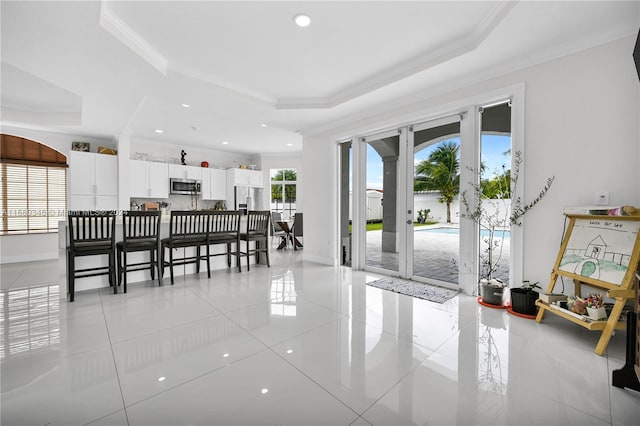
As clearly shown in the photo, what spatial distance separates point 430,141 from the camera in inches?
151

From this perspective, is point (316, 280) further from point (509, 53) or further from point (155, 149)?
point (155, 149)

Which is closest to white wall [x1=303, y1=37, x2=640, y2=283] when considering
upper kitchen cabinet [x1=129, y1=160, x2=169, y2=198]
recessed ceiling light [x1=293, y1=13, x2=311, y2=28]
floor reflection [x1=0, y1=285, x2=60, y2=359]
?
recessed ceiling light [x1=293, y1=13, x2=311, y2=28]

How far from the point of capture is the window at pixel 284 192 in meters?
8.52

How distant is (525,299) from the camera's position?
2.68 m

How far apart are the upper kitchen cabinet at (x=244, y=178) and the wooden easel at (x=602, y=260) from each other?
6.85m

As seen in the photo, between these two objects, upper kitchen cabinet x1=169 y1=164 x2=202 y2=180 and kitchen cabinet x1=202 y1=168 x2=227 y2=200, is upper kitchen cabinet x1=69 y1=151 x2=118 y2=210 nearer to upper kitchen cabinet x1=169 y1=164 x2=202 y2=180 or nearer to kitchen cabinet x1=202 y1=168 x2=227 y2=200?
upper kitchen cabinet x1=169 y1=164 x2=202 y2=180

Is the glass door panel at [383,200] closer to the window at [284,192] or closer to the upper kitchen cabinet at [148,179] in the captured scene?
the window at [284,192]

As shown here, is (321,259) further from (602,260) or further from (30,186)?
(30,186)

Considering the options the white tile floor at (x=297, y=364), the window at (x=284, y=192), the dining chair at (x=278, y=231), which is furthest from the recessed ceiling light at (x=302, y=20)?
the window at (x=284, y=192)

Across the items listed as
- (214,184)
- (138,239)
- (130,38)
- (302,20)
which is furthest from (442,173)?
(214,184)

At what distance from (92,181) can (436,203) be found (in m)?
6.51

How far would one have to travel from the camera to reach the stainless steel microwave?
265 inches

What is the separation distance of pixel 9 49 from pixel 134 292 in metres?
2.73

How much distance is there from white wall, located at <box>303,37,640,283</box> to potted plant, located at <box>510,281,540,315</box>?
0.20 metres
